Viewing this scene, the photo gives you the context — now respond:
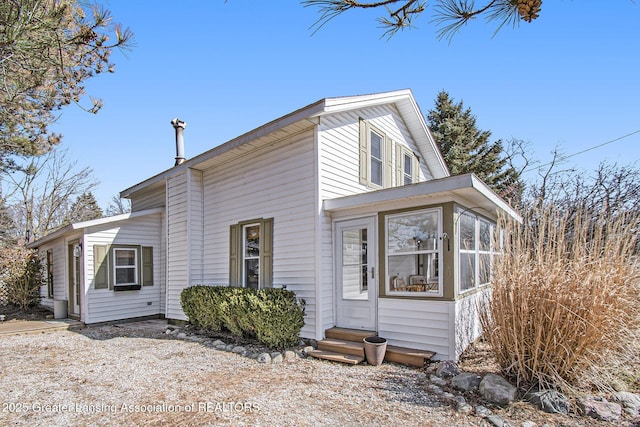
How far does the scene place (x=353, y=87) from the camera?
7172 millimetres

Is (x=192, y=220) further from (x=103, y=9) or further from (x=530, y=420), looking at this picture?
(x=530, y=420)

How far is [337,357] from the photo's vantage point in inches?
212

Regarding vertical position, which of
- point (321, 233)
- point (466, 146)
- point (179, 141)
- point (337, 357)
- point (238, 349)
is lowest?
point (238, 349)

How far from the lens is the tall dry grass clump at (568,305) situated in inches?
144

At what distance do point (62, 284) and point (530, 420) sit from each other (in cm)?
1179

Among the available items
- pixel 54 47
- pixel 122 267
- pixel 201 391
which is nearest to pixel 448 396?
pixel 201 391

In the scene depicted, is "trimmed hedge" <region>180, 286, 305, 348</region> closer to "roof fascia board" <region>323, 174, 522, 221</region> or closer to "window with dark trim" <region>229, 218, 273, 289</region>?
"window with dark trim" <region>229, 218, 273, 289</region>

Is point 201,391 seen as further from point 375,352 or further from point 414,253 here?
point 414,253

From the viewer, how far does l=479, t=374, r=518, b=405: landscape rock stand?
373 cm


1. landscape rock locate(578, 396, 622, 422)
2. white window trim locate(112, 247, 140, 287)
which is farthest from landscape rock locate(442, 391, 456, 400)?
white window trim locate(112, 247, 140, 287)

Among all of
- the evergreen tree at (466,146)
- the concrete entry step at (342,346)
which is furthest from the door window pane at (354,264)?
the evergreen tree at (466,146)

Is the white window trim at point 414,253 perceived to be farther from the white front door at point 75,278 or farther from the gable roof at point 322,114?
the white front door at point 75,278

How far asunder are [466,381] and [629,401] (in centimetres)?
155

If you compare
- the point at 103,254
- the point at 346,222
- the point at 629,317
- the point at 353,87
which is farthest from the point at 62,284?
the point at 629,317
